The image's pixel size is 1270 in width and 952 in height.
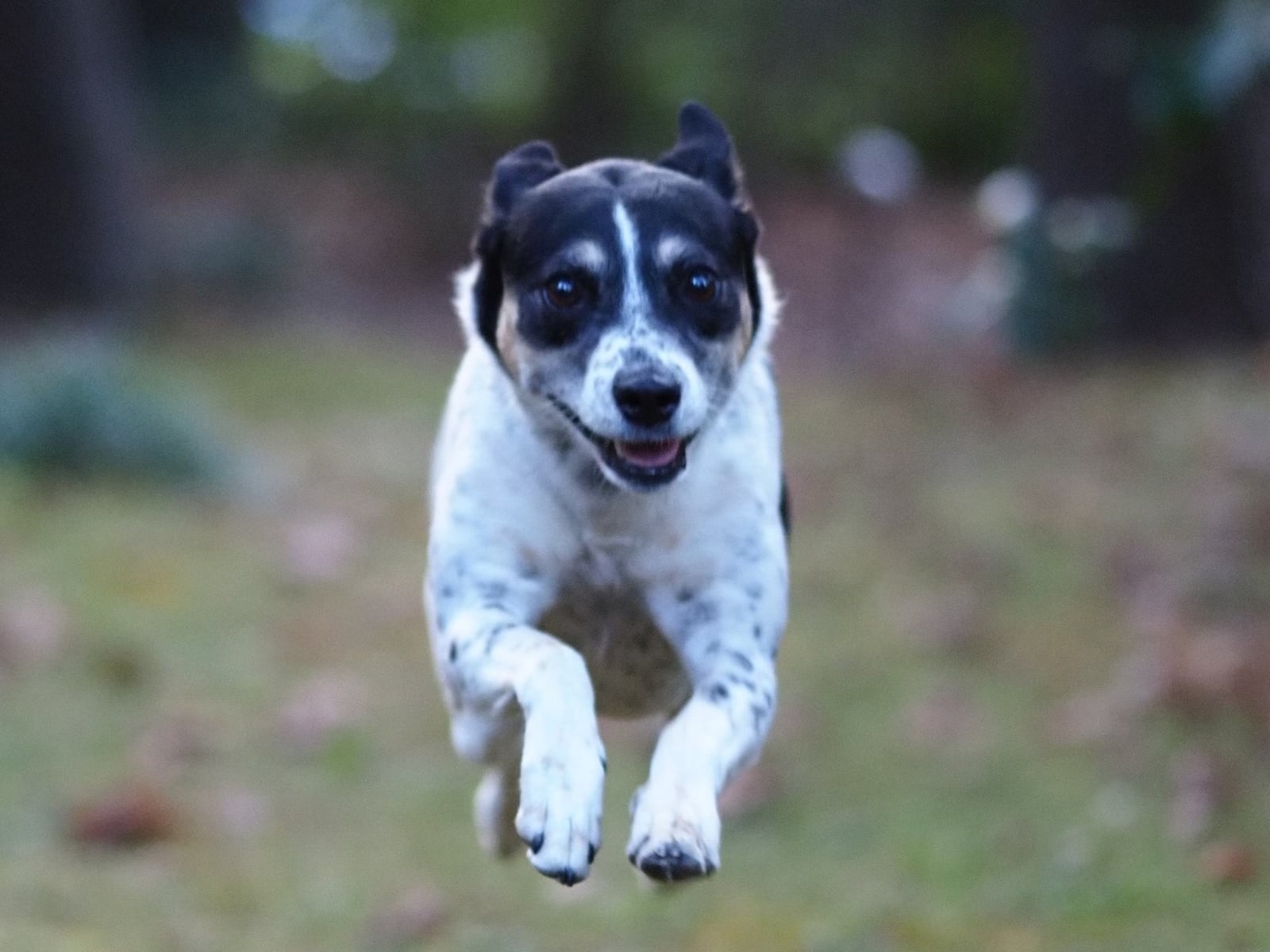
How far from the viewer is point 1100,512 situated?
9992 millimetres

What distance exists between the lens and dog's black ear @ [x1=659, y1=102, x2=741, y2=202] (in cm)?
469

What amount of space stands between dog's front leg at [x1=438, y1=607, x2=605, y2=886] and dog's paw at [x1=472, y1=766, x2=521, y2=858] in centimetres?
74

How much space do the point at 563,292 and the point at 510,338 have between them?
20cm

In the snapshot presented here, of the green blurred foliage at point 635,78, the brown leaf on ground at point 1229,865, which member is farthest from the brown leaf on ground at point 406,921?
the green blurred foliage at point 635,78

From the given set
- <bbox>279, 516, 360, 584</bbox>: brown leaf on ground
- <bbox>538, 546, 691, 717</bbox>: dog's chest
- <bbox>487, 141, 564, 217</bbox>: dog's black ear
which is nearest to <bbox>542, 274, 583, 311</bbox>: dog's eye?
<bbox>487, 141, 564, 217</bbox>: dog's black ear

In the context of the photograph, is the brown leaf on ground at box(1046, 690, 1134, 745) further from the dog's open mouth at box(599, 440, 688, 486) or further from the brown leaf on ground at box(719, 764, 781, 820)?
the dog's open mouth at box(599, 440, 688, 486)

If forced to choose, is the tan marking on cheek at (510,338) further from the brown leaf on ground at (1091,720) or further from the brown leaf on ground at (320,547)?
the brown leaf on ground at (320,547)

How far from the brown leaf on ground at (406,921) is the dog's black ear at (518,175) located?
2654 millimetres

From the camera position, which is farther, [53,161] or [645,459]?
[53,161]

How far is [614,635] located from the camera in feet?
15.1

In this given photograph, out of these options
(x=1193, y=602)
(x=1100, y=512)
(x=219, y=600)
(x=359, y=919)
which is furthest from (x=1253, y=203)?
(x=359, y=919)

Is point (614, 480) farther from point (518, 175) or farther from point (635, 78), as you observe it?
point (635, 78)

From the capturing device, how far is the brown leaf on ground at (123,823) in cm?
692

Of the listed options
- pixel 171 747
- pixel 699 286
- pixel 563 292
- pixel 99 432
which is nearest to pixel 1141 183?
pixel 99 432
